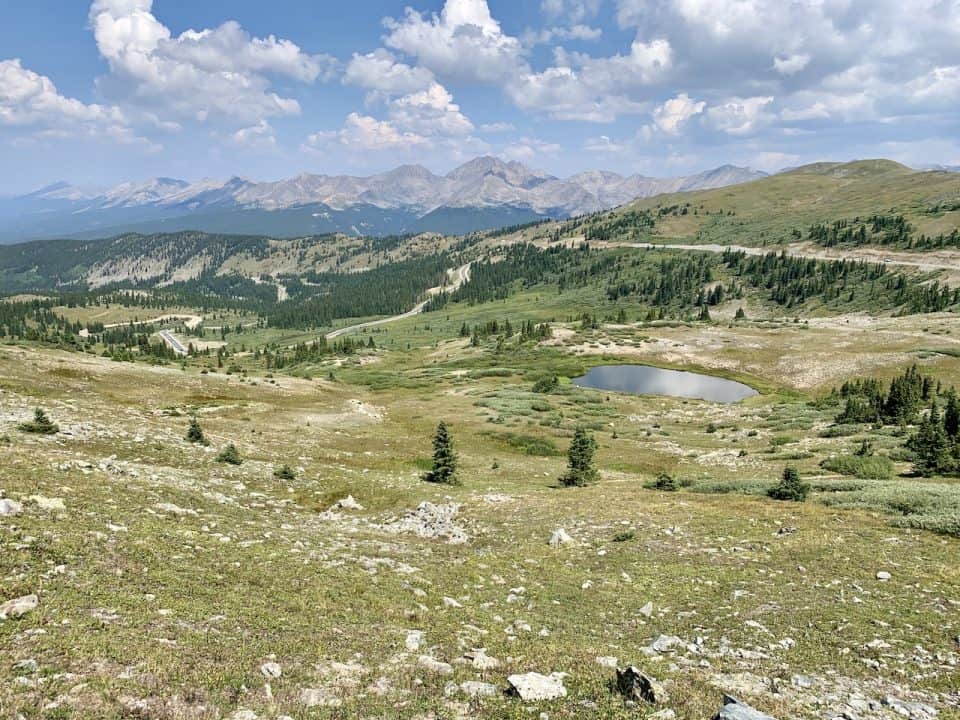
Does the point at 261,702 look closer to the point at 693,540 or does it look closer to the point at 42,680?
the point at 42,680

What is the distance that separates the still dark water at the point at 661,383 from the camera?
332 ft

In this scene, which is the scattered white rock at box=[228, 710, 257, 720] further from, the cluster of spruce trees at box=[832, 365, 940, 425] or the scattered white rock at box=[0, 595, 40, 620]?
the cluster of spruce trees at box=[832, 365, 940, 425]

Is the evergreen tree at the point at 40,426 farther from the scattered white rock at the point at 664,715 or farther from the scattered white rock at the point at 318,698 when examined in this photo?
the scattered white rock at the point at 664,715

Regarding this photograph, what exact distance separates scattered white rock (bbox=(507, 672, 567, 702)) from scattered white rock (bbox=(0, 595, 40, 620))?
10327 millimetres

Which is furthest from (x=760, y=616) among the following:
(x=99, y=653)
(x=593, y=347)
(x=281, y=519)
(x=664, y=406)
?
(x=593, y=347)

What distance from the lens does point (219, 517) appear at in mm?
20672

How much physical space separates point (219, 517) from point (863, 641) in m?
21.8

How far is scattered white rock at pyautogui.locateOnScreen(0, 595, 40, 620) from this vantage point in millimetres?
10600

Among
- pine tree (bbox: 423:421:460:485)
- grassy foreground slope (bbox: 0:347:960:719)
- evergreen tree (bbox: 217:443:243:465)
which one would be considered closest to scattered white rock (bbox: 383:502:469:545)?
grassy foreground slope (bbox: 0:347:960:719)

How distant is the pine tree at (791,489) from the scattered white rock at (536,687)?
→ 2355 centimetres

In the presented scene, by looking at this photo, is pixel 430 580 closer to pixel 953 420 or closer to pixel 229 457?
pixel 229 457

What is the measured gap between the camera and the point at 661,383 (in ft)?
365

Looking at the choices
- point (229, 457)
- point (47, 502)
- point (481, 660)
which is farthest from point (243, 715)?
point (229, 457)

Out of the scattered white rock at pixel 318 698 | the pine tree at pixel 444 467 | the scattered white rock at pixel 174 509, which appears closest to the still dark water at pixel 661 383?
Result: the pine tree at pixel 444 467
